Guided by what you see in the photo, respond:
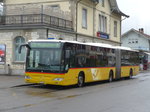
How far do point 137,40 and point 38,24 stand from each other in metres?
48.6

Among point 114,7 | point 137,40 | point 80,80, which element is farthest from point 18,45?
point 137,40

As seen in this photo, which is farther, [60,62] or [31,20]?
[31,20]

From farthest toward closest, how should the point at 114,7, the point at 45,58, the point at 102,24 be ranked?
the point at 114,7
the point at 102,24
the point at 45,58

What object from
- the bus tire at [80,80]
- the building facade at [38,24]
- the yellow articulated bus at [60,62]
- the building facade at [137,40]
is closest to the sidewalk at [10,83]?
the yellow articulated bus at [60,62]

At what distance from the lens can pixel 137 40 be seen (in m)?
70.8

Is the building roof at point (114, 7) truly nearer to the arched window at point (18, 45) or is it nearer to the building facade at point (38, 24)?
the building facade at point (38, 24)

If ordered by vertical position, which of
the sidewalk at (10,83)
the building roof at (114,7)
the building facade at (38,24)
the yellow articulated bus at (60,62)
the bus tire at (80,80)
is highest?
the building roof at (114,7)

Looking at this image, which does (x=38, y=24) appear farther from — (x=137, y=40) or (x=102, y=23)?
(x=137, y=40)

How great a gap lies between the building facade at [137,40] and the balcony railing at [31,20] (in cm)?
4449

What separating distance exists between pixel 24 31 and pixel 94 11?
11.7m

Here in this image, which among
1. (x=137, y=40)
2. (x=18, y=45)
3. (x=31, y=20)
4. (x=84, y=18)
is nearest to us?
(x=31, y=20)

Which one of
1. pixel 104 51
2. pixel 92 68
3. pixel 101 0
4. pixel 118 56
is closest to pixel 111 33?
pixel 101 0

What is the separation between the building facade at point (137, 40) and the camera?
229ft

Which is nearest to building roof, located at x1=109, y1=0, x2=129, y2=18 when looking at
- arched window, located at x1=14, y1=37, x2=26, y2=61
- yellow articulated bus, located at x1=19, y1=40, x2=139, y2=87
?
arched window, located at x1=14, y1=37, x2=26, y2=61
